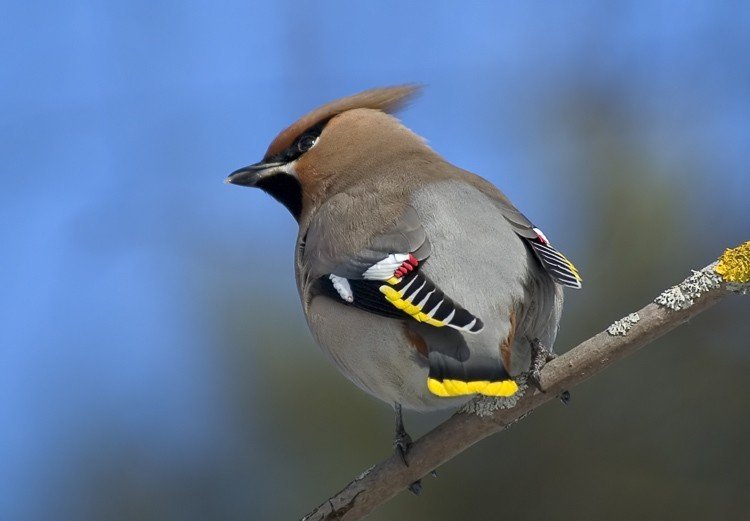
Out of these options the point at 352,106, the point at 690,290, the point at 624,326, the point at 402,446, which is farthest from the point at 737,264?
the point at 352,106

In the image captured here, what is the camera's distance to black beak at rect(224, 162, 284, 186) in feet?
18.1

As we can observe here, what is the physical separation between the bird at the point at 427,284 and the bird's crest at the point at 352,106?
0.51 meters

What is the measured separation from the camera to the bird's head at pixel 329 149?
5340 mm

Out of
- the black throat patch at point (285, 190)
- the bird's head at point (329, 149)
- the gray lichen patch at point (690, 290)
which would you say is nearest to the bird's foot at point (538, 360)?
the gray lichen patch at point (690, 290)

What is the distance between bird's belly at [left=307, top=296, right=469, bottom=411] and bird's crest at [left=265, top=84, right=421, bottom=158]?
1159 millimetres

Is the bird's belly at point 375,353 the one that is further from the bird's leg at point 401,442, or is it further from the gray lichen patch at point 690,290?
the gray lichen patch at point 690,290

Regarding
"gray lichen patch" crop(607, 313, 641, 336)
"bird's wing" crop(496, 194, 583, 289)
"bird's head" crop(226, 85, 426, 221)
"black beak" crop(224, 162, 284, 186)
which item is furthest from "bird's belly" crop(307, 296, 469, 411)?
"black beak" crop(224, 162, 284, 186)

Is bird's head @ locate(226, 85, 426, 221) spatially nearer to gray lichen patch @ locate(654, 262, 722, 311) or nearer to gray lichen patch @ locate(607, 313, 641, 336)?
gray lichen patch @ locate(607, 313, 641, 336)

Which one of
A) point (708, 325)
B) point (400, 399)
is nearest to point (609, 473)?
point (708, 325)

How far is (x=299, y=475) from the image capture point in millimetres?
6824

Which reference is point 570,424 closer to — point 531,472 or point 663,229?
point 531,472

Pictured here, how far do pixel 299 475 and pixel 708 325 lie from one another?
240cm

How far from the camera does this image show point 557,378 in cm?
398

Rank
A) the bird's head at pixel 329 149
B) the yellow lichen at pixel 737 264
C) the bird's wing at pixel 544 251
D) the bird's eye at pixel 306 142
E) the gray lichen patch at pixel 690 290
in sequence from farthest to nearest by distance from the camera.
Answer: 1. the bird's eye at pixel 306 142
2. the bird's head at pixel 329 149
3. the bird's wing at pixel 544 251
4. the gray lichen patch at pixel 690 290
5. the yellow lichen at pixel 737 264
